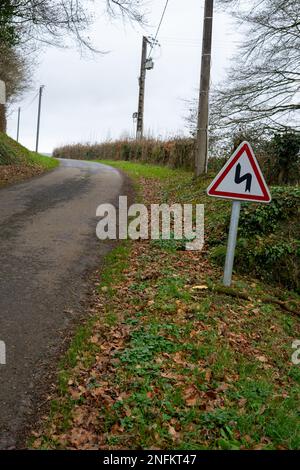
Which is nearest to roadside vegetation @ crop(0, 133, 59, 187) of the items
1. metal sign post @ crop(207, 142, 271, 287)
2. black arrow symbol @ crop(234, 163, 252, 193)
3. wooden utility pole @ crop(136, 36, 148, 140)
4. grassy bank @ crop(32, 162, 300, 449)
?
grassy bank @ crop(32, 162, 300, 449)

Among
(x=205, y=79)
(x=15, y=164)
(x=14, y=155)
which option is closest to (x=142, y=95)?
(x=14, y=155)

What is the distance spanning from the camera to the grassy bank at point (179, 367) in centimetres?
361

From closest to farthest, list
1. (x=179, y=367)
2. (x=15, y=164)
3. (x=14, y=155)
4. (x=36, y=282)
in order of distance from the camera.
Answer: (x=179, y=367), (x=36, y=282), (x=15, y=164), (x=14, y=155)

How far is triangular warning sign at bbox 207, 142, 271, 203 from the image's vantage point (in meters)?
5.73

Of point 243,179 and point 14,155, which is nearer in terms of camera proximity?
point 243,179

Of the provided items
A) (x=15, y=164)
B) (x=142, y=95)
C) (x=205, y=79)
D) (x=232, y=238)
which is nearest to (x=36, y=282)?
(x=232, y=238)

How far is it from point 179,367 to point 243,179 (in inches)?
109

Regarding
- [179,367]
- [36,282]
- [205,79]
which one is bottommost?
[179,367]

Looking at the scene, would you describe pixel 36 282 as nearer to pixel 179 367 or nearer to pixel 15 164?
pixel 179 367

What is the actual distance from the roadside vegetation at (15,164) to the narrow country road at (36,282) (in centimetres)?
306

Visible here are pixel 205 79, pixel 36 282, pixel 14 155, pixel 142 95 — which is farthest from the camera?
pixel 142 95

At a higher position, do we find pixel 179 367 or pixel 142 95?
pixel 142 95

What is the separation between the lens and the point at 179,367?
4539mm
